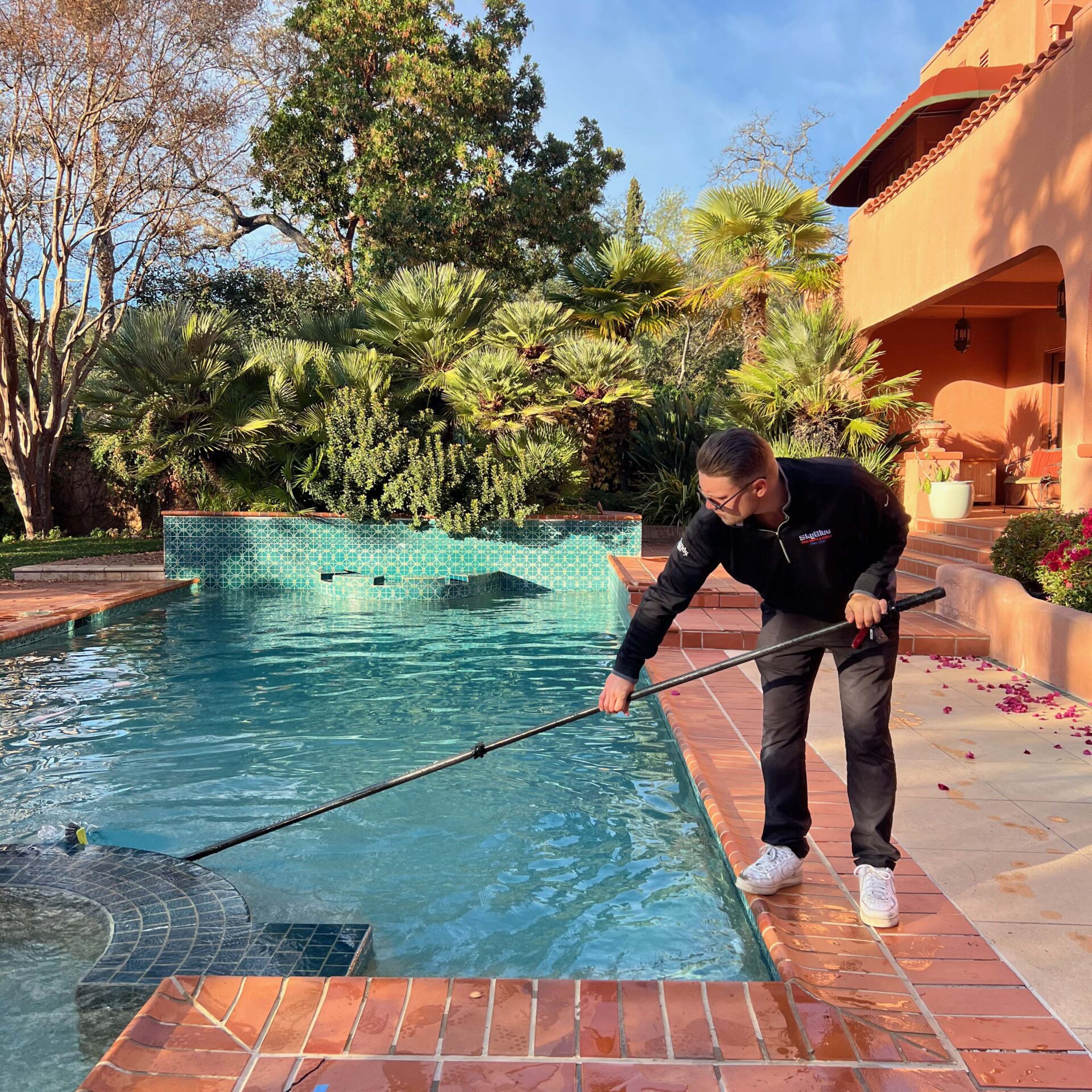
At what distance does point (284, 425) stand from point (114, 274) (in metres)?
6.29

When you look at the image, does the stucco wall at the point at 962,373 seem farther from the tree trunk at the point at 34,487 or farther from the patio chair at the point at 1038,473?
the tree trunk at the point at 34,487

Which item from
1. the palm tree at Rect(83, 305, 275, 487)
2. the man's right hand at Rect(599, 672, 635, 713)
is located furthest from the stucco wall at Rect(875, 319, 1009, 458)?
the man's right hand at Rect(599, 672, 635, 713)

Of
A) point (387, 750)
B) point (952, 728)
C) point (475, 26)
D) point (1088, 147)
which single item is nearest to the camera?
point (952, 728)

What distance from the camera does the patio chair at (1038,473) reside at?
11.6 meters

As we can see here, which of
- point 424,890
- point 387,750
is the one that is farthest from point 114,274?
point 424,890

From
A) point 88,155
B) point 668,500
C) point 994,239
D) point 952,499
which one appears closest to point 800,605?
point 994,239

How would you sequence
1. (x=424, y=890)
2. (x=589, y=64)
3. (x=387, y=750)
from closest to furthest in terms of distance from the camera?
(x=424, y=890), (x=387, y=750), (x=589, y=64)

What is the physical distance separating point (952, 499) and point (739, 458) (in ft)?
31.6

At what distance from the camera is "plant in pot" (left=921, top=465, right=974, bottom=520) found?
36.9 ft

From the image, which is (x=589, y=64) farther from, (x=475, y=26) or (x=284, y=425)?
(x=284, y=425)

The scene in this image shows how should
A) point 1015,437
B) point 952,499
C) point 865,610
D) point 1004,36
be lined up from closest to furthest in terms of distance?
1. point 865,610
2. point 952,499
3. point 1015,437
4. point 1004,36

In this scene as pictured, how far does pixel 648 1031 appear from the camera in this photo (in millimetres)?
2279

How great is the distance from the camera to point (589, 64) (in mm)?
30172

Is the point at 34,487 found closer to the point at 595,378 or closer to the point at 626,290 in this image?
the point at 595,378
